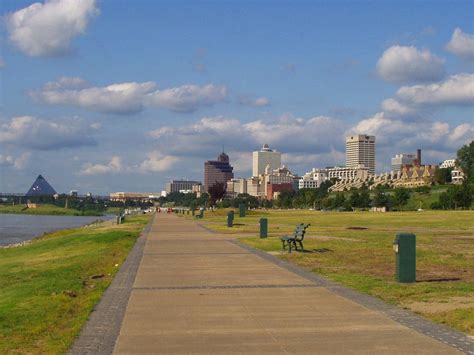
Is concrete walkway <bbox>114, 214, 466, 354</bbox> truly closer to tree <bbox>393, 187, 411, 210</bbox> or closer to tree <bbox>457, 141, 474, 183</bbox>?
tree <bbox>393, 187, 411, 210</bbox>

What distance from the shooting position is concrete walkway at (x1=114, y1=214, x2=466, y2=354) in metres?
7.77

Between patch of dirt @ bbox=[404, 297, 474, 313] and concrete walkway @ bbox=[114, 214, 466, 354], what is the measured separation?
76cm

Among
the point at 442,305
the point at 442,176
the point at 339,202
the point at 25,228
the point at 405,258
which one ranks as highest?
the point at 442,176

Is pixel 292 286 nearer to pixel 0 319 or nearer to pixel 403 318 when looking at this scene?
pixel 403 318

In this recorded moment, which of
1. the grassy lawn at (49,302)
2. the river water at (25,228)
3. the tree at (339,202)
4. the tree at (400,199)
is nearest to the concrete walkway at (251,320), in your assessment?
the grassy lawn at (49,302)

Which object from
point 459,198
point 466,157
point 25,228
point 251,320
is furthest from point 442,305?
point 466,157

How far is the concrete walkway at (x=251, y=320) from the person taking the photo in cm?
777

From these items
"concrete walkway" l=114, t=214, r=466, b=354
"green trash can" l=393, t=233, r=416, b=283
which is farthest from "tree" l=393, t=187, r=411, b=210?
"green trash can" l=393, t=233, r=416, b=283

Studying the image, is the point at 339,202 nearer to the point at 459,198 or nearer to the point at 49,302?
the point at 459,198

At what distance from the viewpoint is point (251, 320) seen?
9453 mm

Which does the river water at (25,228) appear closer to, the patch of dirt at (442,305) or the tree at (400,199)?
the patch of dirt at (442,305)

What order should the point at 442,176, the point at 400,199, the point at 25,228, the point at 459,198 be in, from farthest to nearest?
1. the point at 442,176
2. the point at 400,199
3. the point at 459,198
4. the point at 25,228

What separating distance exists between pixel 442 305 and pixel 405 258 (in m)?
2.75

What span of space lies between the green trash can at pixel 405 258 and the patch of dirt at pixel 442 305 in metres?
2.13
